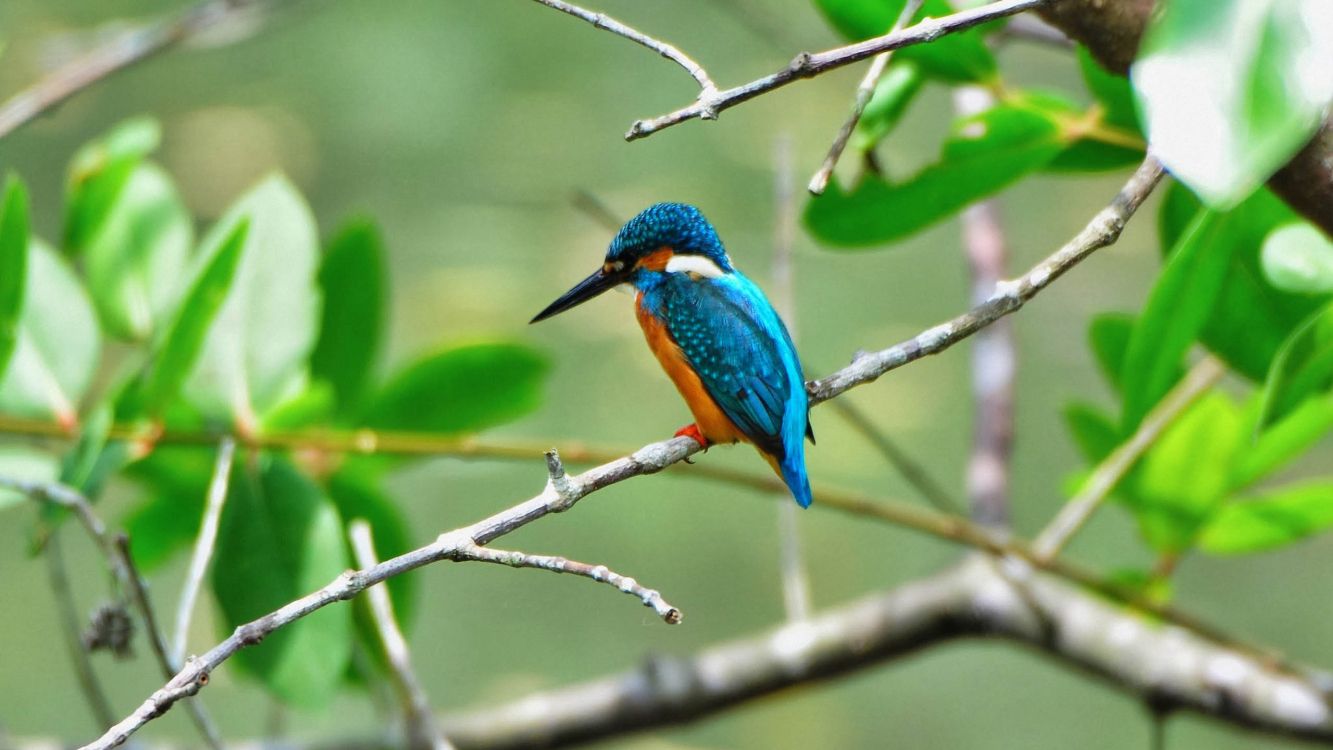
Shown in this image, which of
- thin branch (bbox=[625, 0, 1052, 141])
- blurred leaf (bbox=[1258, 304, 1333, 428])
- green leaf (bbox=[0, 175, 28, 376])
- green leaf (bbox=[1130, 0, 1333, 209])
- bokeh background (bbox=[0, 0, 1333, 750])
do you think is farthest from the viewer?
bokeh background (bbox=[0, 0, 1333, 750])

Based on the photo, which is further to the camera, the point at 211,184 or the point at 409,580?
the point at 211,184

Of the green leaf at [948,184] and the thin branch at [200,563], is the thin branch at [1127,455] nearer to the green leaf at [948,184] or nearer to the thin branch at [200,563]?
the green leaf at [948,184]

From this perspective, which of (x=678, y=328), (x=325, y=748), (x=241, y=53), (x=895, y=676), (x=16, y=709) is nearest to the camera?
(x=678, y=328)

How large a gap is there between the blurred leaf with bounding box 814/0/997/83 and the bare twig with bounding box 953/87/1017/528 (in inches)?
16.2

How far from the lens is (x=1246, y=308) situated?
974 millimetres

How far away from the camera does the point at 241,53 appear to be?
323cm

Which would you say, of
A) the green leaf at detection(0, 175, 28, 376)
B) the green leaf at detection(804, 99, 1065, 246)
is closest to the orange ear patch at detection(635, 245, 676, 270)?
the green leaf at detection(804, 99, 1065, 246)

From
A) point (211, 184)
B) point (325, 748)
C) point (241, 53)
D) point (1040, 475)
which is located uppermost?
point (241, 53)

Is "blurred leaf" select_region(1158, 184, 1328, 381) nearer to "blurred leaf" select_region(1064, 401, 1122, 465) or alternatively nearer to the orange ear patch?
"blurred leaf" select_region(1064, 401, 1122, 465)

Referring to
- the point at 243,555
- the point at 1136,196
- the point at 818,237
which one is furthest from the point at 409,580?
the point at 1136,196

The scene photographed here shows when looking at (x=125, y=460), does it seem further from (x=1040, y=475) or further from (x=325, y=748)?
(x=1040, y=475)

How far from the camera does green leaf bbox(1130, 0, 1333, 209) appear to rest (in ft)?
1.28

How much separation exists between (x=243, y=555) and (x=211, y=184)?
1987 millimetres

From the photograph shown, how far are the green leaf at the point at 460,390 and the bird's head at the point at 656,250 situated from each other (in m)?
0.07
